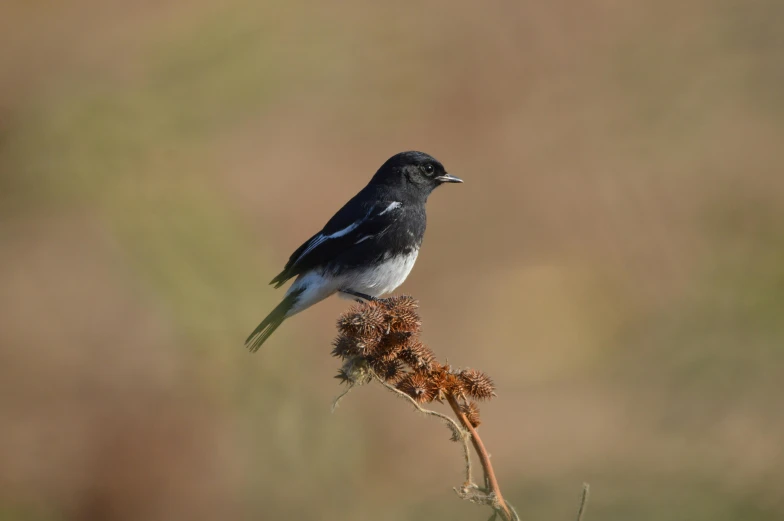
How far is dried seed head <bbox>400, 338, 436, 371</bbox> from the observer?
8.94 feet

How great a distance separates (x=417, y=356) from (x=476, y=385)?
0.75ft

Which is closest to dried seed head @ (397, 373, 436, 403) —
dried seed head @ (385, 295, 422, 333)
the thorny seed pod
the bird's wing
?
the thorny seed pod

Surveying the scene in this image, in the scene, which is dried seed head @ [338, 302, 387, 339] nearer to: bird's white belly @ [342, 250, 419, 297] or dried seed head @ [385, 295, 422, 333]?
dried seed head @ [385, 295, 422, 333]

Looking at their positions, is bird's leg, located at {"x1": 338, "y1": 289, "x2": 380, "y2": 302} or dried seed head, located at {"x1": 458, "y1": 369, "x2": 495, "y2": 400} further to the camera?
bird's leg, located at {"x1": 338, "y1": 289, "x2": 380, "y2": 302}

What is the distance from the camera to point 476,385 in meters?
2.69

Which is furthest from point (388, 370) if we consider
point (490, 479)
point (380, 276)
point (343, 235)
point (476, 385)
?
point (343, 235)

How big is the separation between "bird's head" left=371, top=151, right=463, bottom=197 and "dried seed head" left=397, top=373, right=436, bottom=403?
2.93 m

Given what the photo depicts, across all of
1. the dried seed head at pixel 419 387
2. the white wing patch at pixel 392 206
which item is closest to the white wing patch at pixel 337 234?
the white wing patch at pixel 392 206

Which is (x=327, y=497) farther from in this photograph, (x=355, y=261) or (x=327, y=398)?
(x=355, y=261)

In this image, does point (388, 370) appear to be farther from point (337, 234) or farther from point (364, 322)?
point (337, 234)

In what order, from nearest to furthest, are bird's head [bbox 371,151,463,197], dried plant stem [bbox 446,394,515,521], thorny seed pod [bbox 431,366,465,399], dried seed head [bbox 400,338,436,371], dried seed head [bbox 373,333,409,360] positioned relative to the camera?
dried plant stem [bbox 446,394,515,521] < thorny seed pod [bbox 431,366,465,399] < dried seed head [bbox 400,338,436,371] < dried seed head [bbox 373,333,409,360] < bird's head [bbox 371,151,463,197]

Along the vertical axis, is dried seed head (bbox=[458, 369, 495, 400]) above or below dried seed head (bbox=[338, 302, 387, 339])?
below

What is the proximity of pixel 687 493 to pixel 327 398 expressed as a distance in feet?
10.9

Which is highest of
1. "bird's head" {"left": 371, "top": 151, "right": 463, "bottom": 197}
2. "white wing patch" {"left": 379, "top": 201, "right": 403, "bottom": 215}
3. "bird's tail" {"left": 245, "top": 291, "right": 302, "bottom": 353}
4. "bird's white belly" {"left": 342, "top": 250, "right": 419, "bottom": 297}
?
"bird's head" {"left": 371, "top": 151, "right": 463, "bottom": 197}
